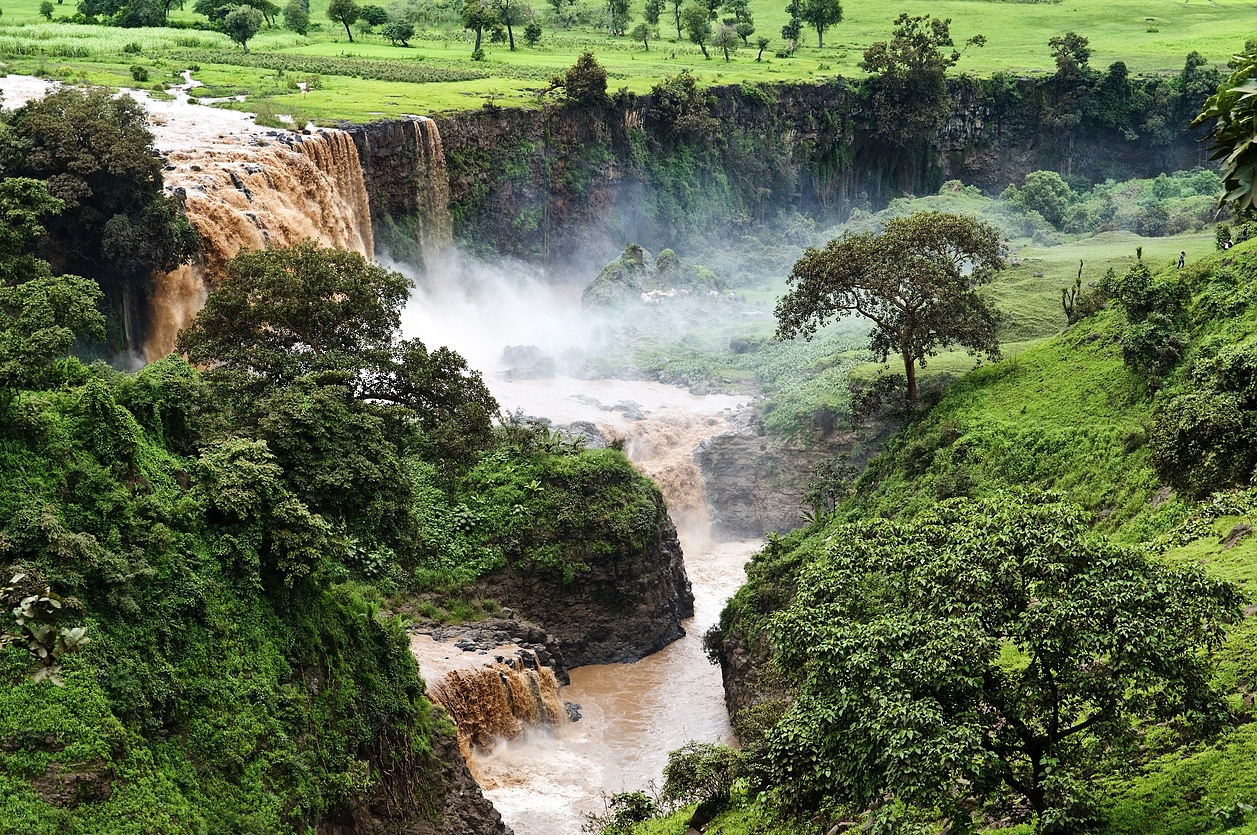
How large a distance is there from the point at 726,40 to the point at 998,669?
87.8 m

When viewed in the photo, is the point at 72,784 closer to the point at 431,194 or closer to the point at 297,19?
the point at 431,194

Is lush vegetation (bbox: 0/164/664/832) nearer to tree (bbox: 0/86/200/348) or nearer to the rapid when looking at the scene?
the rapid

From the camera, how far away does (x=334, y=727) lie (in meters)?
22.9

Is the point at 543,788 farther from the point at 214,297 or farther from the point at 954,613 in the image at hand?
the point at 954,613

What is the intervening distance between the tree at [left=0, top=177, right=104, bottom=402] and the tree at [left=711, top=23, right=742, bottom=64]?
73126 mm

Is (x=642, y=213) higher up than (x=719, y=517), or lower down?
higher up

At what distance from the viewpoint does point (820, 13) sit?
103188mm

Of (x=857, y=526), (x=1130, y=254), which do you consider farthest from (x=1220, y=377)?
(x=1130, y=254)

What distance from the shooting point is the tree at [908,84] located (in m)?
88.9

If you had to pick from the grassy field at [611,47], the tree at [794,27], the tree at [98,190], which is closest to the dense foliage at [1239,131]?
the tree at [98,190]

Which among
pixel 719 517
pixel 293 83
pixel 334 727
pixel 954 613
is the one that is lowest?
pixel 719 517

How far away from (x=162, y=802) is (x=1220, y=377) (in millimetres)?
18618

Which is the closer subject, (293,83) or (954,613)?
(954,613)

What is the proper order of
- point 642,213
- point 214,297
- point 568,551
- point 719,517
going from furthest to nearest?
point 642,213
point 719,517
point 568,551
point 214,297
